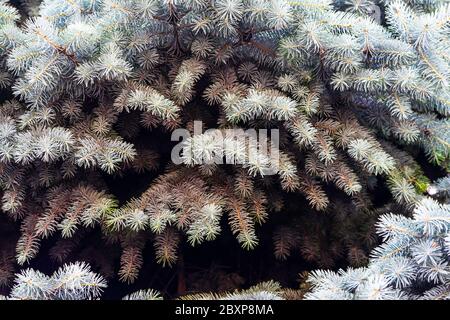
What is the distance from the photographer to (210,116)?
128 centimetres

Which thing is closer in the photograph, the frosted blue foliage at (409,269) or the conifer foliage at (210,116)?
the frosted blue foliage at (409,269)

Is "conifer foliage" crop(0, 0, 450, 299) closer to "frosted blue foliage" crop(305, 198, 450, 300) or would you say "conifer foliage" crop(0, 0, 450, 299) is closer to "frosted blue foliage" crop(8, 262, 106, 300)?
"frosted blue foliage" crop(305, 198, 450, 300)

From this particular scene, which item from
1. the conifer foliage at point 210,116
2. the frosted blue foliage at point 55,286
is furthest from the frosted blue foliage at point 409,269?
the frosted blue foliage at point 55,286

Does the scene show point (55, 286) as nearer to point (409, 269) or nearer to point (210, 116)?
point (210, 116)

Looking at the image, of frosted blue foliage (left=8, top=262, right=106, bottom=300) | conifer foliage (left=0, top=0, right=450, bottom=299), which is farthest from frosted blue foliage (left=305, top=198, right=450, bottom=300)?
frosted blue foliage (left=8, top=262, right=106, bottom=300)

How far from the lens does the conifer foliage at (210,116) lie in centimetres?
111

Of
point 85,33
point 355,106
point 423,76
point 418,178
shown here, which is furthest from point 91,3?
point 418,178

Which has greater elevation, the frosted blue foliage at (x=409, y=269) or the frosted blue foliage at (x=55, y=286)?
the frosted blue foliage at (x=409, y=269)

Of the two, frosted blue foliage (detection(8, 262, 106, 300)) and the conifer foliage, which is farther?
the conifer foliage

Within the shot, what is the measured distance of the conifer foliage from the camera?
111cm

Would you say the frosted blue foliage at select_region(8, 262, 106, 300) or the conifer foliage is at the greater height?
the conifer foliage

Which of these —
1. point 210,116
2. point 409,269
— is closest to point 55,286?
point 210,116

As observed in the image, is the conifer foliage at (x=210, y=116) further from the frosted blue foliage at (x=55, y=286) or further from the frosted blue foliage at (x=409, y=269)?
the frosted blue foliage at (x=55, y=286)
